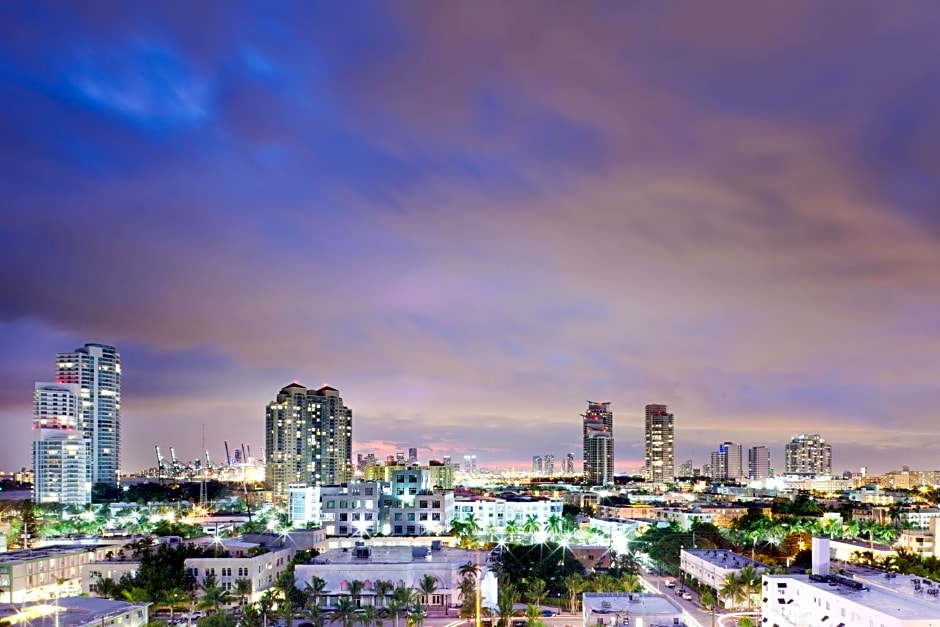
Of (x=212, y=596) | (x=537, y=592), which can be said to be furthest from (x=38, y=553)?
(x=537, y=592)

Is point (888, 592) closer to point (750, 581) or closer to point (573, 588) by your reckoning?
point (750, 581)

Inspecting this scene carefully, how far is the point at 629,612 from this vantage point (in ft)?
98.9

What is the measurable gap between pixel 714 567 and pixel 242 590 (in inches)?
966

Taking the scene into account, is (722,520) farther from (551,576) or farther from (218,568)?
(218,568)

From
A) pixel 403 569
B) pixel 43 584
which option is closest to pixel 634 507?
pixel 403 569

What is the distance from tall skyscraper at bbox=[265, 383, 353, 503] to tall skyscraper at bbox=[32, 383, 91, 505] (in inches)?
1105

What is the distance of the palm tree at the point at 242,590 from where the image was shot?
38688mm

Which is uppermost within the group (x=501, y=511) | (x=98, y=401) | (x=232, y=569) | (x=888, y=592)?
(x=98, y=401)

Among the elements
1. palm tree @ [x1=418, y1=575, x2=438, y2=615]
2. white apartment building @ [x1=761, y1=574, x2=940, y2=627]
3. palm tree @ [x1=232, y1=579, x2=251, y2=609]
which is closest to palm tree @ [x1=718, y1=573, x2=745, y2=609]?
white apartment building @ [x1=761, y1=574, x2=940, y2=627]

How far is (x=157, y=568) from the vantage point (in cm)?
4122

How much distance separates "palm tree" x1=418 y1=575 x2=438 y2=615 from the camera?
1516 inches

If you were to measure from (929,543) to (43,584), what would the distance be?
5684cm

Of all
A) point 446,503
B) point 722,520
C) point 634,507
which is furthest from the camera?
point 634,507

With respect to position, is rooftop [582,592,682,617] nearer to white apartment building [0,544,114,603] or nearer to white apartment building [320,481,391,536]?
white apartment building [0,544,114,603]
